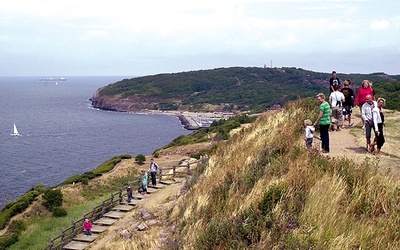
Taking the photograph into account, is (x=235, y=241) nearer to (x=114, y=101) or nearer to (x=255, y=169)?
(x=255, y=169)

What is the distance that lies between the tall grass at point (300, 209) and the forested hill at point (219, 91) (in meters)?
121

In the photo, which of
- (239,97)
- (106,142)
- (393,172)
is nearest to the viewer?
(393,172)

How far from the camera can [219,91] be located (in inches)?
6964

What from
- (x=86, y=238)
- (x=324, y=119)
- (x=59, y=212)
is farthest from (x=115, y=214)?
(x=324, y=119)

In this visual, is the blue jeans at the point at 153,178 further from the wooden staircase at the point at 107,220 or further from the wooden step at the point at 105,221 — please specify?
the wooden step at the point at 105,221

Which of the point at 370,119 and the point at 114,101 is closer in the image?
the point at 370,119

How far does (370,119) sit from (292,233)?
7153 mm

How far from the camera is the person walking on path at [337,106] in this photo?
16062mm

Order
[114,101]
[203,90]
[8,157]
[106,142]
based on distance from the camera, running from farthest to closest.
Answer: [203,90] < [114,101] < [106,142] < [8,157]

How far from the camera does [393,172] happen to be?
10.5 m

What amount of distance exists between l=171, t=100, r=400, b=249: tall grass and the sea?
39.1m

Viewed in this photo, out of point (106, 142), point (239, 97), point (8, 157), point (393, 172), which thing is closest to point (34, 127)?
point (106, 142)

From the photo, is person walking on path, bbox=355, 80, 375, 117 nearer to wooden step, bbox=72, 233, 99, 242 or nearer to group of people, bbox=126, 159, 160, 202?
group of people, bbox=126, 159, 160, 202

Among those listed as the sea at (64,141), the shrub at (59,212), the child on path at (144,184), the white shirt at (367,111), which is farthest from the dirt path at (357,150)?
the sea at (64,141)
